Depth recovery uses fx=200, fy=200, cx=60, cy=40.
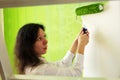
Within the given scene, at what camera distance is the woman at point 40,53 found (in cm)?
95

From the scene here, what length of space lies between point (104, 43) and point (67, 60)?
193 millimetres

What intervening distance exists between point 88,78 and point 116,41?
22 cm

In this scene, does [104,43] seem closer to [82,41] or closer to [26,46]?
[82,41]

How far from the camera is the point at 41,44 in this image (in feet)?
3.22

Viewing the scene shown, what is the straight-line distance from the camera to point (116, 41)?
893 millimetres

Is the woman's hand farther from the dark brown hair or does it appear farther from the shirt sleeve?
the dark brown hair

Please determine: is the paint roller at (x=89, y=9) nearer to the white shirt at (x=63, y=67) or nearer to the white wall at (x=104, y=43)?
the white wall at (x=104, y=43)

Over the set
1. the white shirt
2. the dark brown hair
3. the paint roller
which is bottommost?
the white shirt

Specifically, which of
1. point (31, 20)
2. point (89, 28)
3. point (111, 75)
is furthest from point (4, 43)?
point (111, 75)

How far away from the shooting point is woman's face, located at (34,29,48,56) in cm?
97

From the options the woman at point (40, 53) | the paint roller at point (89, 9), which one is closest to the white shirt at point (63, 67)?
the woman at point (40, 53)

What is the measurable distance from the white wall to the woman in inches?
1.7

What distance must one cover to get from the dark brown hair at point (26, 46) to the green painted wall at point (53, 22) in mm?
25

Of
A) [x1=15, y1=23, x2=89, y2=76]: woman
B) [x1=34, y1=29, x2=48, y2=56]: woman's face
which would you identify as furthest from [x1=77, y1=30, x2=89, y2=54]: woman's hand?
[x1=34, y1=29, x2=48, y2=56]: woman's face
